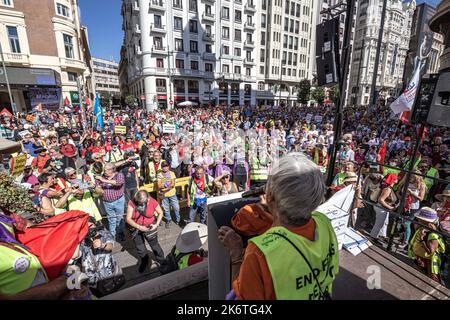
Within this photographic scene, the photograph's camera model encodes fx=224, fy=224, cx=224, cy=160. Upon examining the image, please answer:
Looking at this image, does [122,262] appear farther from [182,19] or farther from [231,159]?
[182,19]

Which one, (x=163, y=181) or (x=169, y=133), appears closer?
(x=163, y=181)

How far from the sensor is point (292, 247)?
1.12m

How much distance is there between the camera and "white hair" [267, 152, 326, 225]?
1190 millimetres

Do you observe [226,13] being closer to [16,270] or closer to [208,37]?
[208,37]

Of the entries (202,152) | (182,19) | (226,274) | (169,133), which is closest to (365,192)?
(202,152)

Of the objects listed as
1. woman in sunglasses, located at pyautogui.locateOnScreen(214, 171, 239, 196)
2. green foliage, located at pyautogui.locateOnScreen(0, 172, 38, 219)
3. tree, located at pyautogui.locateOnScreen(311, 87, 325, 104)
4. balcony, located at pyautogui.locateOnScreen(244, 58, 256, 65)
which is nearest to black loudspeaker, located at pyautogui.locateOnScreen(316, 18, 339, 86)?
woman in sunglasses, located at pyautogui.locateOnScreen(214, 171, 239, 196)

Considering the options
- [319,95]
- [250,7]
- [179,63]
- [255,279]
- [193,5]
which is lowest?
[255,279]

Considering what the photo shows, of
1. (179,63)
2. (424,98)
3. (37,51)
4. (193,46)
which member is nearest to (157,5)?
(193,46)

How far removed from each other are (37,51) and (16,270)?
34190mm

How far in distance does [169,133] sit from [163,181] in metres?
5.48

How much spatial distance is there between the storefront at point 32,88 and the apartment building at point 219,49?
1424 centimetres

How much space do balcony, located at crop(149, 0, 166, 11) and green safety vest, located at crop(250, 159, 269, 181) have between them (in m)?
39.7

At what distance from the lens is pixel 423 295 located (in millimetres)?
2100

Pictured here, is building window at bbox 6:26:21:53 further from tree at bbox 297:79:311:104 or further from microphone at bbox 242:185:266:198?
tree at bbox 297:79:311:104
